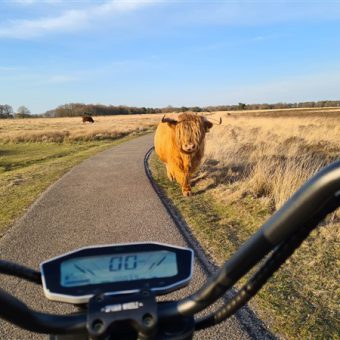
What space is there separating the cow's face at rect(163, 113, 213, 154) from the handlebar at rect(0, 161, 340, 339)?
8269mm

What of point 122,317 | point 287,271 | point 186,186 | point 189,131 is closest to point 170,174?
point 186,186

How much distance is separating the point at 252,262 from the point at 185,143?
8.48 m

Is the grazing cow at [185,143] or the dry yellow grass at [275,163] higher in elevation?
the grazing cow at [185,143]

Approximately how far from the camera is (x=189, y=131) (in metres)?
9.52

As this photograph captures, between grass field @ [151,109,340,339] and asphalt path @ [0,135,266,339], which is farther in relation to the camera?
asphalt path @ [0,135,266,339]

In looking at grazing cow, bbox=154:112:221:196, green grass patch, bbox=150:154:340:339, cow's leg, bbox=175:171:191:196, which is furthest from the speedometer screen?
cow's leg, bbox=175:171:191:196

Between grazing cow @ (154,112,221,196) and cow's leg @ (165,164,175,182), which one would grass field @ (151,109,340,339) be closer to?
cow's leg @ (165,164,175,182)

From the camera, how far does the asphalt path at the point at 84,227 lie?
4430 millimetres

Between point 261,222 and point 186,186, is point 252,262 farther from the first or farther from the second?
point 186,186

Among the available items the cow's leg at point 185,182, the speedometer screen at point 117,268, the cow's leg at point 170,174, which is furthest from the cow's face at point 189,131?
the speedometer screen at point 117,268

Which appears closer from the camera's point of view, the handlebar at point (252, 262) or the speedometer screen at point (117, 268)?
the handlebar at point (252, 262)

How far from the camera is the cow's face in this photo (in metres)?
9.51

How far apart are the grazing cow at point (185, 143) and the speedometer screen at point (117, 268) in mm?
8175

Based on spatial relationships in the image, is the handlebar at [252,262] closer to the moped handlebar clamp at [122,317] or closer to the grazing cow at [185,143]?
the moped handlebar clamp at [122,317]
